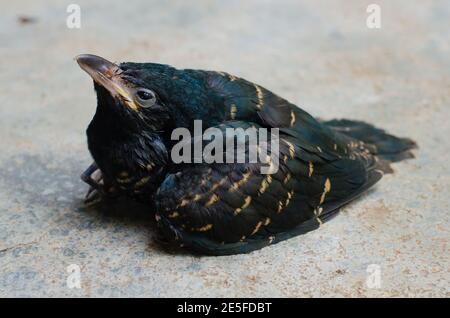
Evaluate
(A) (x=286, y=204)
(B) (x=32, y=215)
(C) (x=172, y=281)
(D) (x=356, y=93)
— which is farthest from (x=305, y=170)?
(D) (x=356, y=93)

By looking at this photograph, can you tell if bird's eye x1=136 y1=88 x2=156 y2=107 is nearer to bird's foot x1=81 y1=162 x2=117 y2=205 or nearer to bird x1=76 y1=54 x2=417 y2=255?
bird x1=76 y1=54 x2=417 y2=255

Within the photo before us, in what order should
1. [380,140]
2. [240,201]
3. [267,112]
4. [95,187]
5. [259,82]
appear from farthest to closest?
[259,82], [380,140], [95,187], [267,112], [240,201]

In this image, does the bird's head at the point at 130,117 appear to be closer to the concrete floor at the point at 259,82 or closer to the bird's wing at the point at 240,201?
the bird's wing at the point at 240,201

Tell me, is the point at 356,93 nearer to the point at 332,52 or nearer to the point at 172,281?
the point at 332,52

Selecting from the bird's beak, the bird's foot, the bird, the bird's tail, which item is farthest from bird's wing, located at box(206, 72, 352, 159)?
the bird's foot

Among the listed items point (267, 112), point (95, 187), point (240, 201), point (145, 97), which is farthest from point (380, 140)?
point (95, 187)

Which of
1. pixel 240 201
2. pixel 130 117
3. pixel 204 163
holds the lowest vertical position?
pixel 240 201

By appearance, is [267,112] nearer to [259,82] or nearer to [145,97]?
[145,97]
